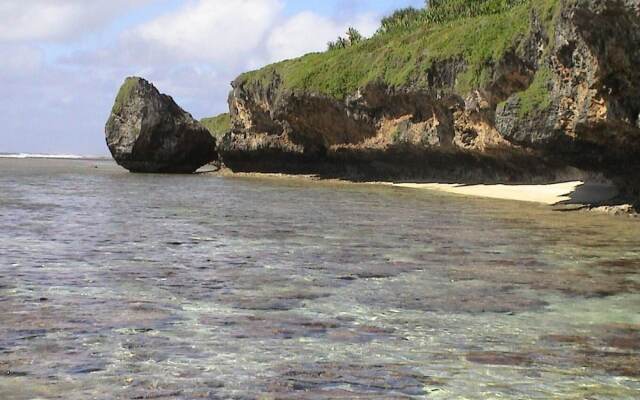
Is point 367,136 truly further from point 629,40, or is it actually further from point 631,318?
point 631,318

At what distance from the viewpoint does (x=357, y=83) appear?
4234 centimetres

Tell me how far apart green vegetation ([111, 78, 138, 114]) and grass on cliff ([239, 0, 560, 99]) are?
7952 mm

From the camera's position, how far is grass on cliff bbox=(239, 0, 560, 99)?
106 ft

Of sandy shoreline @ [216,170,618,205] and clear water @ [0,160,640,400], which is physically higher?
sandy shoreline @ [216,170,618,205]

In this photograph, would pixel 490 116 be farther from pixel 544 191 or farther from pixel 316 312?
pixel 316 312

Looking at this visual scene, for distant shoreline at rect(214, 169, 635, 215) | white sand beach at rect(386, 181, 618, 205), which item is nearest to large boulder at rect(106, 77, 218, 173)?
distant shoreline at rect(214, 169, 635, 215)

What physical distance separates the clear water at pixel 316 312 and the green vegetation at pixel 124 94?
3788 cm

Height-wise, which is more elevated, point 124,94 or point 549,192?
point 124,94

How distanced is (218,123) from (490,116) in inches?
1369

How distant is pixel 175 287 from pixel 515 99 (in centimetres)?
1718

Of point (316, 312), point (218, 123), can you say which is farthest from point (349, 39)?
point (316, 312)

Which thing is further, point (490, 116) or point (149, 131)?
point (149, 131)

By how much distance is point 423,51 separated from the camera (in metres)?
38.3

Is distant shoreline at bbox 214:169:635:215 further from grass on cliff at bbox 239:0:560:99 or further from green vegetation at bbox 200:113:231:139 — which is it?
green vegetation at bbox 200:113:231:139
